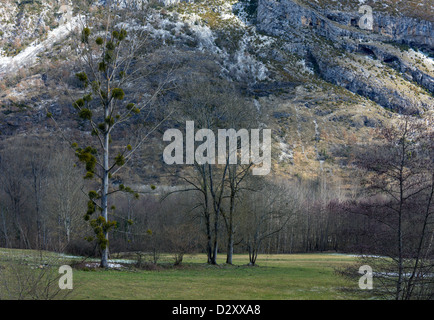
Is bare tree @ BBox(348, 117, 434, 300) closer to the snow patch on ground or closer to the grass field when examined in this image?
the grass field

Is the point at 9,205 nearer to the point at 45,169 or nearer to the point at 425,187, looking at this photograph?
the point at 45,169

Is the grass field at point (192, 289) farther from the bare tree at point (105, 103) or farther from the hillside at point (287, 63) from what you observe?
the hillside at point (287, 63)

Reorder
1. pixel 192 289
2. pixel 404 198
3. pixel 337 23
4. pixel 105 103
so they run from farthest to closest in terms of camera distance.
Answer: pixel 337 23 → pixel 105 103 → pixel 192 289 → pixel 404 198

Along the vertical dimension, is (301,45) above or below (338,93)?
above

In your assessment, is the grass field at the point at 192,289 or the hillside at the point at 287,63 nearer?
the grass field at the point at 192,289

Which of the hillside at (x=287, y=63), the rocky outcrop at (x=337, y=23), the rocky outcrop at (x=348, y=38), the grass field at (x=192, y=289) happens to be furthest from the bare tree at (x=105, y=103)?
the rocky outcrop at (x=337, y=23)

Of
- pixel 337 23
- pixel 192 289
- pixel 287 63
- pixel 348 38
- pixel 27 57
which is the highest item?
pixel 337 23

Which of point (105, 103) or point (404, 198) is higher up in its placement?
point (105, 103)

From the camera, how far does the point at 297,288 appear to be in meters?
18.5

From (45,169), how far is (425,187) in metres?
60.0

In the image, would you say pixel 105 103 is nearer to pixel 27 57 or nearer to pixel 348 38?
pixel 27 57

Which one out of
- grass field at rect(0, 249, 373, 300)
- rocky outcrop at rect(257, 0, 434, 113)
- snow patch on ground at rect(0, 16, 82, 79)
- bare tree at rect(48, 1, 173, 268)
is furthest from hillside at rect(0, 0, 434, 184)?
grass field at rect(0, 249, 373, 300)

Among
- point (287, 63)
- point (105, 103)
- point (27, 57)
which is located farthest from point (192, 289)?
point (27, 57)
